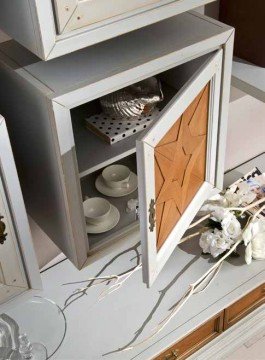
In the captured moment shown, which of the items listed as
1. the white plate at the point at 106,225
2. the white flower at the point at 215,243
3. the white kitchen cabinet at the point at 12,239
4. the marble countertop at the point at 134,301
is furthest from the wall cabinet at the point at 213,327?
the white kitchen cabinet at the point at 12,239

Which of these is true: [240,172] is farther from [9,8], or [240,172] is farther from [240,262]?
[9,8]

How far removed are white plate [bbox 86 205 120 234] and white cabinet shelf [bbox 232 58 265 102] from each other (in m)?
0.51

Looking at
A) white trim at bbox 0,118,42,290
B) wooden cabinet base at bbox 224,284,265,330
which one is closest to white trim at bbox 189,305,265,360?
wooden cabinet base at bbox 224,284,265,330

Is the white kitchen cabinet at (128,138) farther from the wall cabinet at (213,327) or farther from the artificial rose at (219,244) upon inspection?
the wall cabinet at (213,327)

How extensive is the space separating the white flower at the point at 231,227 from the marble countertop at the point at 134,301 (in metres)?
0.11

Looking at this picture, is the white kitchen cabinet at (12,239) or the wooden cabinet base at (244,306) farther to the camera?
the wooden cabinet base at (244,306)

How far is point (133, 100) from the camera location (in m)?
1.27

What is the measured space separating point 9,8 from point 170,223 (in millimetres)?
622

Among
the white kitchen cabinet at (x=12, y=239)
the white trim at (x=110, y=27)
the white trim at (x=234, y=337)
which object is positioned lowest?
the white trim at (x=234, y=337)

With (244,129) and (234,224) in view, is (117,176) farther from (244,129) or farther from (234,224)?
(244,129)

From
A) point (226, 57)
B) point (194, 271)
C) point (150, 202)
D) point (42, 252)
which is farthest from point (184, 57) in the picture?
point (42, 252)

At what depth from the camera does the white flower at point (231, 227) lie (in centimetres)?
168

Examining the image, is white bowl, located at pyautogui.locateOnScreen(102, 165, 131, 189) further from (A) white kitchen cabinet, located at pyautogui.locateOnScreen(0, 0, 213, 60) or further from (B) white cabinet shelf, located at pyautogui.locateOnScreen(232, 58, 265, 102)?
(A) white kitchen cabinet, located at pyautogui.locateOnScreen(0, 0, 213, 60)

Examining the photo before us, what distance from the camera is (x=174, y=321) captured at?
157 cm
